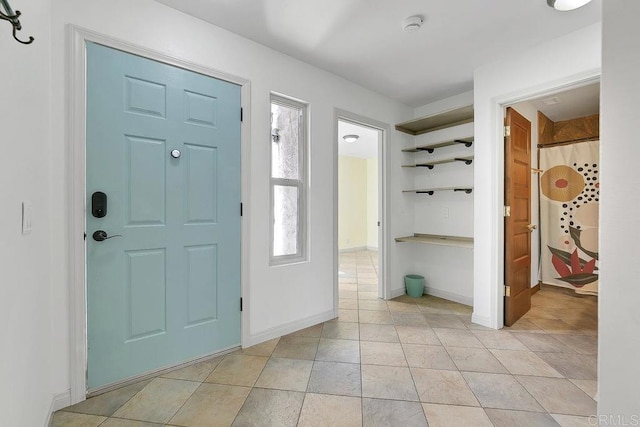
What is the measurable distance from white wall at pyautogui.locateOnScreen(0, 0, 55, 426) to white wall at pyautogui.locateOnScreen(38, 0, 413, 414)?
0.02 meters

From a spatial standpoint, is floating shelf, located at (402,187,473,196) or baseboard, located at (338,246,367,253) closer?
floating shelf, located at (402,187,473,196)

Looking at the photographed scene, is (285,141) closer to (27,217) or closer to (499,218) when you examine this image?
(27,217)

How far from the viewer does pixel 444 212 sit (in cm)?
362

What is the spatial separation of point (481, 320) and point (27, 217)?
341cm

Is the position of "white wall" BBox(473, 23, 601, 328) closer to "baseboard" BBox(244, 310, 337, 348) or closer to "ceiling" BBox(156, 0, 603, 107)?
"ceiling" BBox(156, 0, 603, 107)

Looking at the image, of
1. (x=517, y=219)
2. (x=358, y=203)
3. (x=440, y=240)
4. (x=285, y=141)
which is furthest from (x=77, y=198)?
(x=358, y=203)

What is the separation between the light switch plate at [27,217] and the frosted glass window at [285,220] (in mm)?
1631

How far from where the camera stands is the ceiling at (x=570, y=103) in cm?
326

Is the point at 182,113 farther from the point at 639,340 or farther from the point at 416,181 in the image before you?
the point at 416,181

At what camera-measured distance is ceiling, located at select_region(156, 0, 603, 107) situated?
1945mm

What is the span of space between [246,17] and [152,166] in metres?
1.27

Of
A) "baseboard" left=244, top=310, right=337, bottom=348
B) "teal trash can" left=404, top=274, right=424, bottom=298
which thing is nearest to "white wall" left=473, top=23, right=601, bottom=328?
"teal trash can" left=404, top=274, right=424, bottom=298

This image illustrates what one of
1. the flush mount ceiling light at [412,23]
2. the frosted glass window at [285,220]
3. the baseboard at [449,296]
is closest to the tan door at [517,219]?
the baseboard at [449,296]

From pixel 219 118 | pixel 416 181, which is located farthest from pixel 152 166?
pixel 416 181
